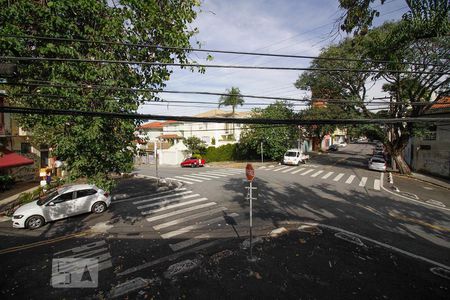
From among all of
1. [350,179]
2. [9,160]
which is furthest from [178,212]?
[350,179]

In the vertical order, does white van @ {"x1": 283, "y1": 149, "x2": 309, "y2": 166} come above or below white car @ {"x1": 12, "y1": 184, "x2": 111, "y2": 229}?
above

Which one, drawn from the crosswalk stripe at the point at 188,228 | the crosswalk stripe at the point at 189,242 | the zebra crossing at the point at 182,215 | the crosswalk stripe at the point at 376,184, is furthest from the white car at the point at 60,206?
the crosswalk stripe at the point at 376,184

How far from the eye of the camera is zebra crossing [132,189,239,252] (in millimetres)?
9625

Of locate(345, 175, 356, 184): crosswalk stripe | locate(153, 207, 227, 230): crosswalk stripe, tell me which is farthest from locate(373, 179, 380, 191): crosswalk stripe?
locate(153, 207, 227, 230): crosswalk stripe

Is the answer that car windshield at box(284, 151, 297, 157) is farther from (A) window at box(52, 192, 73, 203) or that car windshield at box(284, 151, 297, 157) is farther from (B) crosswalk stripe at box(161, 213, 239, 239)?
(A) window at box(52, 192, 73, 203)

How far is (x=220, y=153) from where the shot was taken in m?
38.4

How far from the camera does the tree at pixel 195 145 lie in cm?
3722

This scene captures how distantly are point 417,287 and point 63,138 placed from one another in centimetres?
1058

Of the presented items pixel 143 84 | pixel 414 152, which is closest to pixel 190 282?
pixel 143 84

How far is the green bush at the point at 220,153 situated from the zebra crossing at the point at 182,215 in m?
21.4

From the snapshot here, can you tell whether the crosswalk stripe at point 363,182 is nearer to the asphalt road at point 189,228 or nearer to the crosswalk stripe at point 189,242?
→ the asphalt road at point 189,228

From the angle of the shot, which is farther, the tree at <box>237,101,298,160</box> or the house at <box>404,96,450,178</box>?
the tree at <box>237,101,298,160</box>

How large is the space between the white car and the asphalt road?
397 millimetres

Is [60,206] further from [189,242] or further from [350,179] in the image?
[350,179]
